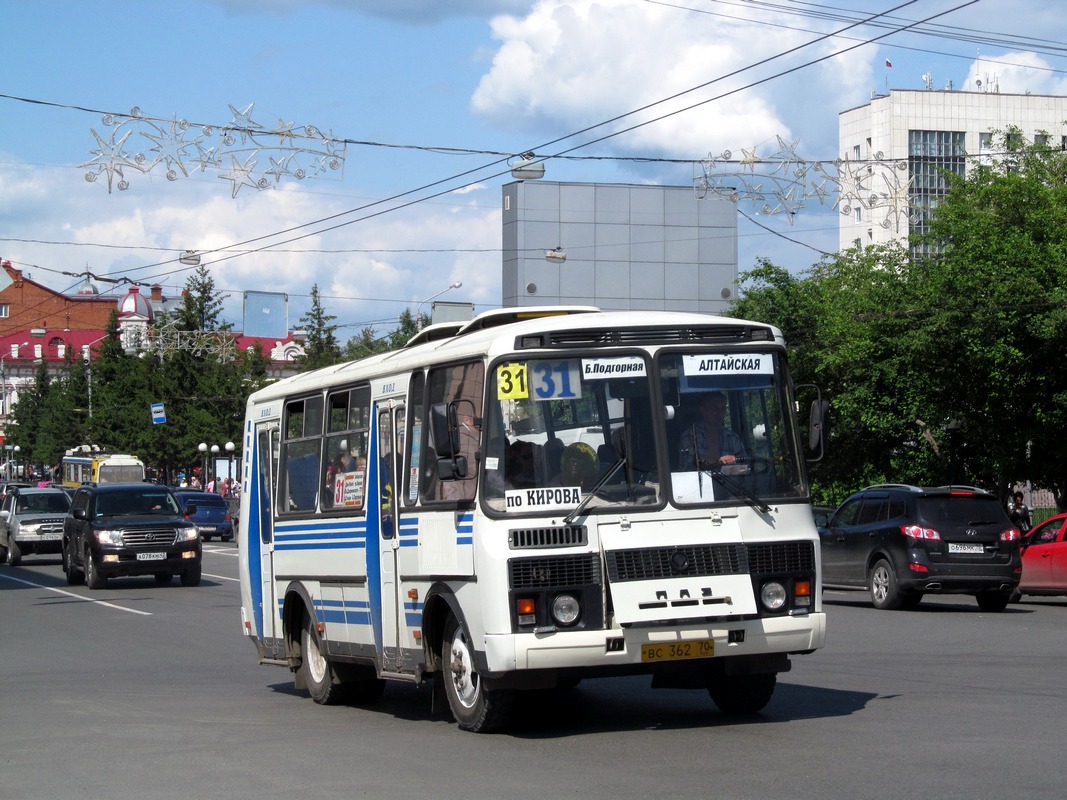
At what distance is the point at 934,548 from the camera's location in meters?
21.6

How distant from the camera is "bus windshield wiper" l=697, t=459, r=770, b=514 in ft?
31.9

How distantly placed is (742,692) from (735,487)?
1.65 metres

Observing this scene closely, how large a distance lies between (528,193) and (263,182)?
151ft

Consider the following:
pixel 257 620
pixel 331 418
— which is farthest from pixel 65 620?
pixel 331 418

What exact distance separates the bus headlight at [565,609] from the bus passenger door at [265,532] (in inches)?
186

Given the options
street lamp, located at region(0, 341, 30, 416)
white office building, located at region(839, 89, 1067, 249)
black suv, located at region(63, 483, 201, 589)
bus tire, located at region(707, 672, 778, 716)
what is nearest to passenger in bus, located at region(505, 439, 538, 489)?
bus tire, located at region(707, 672, 778, 716)

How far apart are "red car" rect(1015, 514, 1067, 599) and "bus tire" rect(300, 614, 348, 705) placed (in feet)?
47.0

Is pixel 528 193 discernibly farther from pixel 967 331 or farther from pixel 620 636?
pixel 620 636

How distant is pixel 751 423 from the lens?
9.96 m

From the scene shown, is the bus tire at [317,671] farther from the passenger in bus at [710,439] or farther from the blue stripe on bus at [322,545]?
the passenger in bus at [710,439]

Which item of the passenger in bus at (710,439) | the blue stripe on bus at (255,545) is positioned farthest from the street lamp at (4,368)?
the passenger in bus at (710,439)

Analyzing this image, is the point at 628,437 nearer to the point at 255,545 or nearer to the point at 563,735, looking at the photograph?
the point at 563,735

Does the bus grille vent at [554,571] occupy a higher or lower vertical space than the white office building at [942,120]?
lower

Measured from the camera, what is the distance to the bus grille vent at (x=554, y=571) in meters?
9.26
